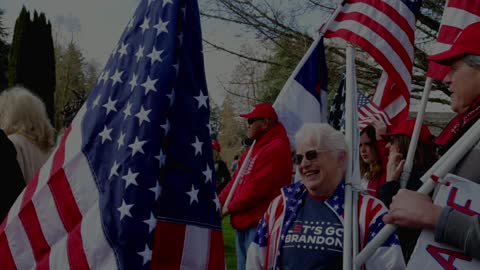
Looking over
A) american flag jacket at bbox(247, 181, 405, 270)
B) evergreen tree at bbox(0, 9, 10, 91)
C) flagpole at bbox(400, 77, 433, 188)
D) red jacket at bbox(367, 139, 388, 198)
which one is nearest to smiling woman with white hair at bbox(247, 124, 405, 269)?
american flag jacket at bbox(247, 181, 405, 270)

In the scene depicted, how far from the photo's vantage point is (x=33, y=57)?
3675 cm

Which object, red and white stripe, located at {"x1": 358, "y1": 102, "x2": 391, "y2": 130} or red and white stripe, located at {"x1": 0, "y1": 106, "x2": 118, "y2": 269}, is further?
red and white stripe, located at {"x1": 358, "y1": 102, "x2": 391, "y2": 130}

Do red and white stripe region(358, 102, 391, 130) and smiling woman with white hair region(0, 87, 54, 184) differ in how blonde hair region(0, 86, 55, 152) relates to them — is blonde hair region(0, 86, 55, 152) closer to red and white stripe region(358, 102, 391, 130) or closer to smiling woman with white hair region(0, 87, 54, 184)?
smiling woman with white hair region(0, 87, 54, 184)

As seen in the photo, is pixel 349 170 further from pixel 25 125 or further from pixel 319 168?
pixel 25 125

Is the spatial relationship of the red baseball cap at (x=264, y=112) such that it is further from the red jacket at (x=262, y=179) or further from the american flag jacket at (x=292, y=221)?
the american flag jacket at (x=292, y=221)

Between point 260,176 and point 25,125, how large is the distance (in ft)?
9.05

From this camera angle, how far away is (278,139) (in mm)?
6859

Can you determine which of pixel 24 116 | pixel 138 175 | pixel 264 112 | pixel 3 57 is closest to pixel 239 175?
pixel 264 112

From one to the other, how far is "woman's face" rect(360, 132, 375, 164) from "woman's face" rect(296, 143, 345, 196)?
6.05ft

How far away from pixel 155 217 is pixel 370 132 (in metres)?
3.60

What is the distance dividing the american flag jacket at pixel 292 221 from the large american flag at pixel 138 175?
34.3 inches

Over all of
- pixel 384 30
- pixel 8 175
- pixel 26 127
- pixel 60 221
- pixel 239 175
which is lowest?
Answer: pixel 239 175

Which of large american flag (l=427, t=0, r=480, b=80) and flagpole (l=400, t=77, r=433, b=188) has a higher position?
large american flag (l=427, t=0, r=480, b=80)

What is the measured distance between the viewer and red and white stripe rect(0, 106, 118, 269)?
2736 mm
